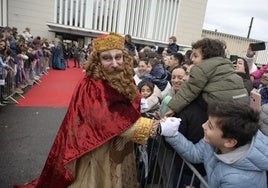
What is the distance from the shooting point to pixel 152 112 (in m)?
3.15

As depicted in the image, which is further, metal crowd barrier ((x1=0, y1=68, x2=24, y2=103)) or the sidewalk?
metal crowd barrier ((x1=0, y1=68, x2=24, y2=103))

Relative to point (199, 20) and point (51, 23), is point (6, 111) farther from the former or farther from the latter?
point (199, 20)

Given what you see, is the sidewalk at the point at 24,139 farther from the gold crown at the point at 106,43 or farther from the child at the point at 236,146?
the child at the point at 236,146

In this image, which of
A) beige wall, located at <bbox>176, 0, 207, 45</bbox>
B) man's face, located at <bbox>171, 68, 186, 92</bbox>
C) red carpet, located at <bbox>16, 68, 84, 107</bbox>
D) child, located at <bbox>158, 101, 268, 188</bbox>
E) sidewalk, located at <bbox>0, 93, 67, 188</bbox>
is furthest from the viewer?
beige wall, located at <bbox>176, 0, 207, 45</bbox>

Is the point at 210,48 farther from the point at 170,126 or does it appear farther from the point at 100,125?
the point at 100,125

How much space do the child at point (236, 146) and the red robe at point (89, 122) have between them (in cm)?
67

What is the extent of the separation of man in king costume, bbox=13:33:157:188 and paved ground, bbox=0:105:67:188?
1.69 metres

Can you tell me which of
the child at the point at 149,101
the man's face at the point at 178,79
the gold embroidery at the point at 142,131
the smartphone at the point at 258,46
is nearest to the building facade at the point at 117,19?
the smartphone at the point at 258,46

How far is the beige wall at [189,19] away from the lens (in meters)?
34.9

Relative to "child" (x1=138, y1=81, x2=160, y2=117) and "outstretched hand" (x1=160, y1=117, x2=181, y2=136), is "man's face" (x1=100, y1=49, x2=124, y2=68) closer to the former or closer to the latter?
"outstretched hand" (x1=160, y1=117, x2=181, y2=136)

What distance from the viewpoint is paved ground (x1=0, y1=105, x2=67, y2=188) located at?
3785mm

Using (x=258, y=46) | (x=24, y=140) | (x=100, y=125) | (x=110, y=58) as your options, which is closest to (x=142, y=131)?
(x=100, y=125)

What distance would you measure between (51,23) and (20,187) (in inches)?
1105

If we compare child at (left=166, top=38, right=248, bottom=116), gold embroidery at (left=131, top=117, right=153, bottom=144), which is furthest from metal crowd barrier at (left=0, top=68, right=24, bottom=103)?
child at (left=166, top=38, right=248, bottom=116)
